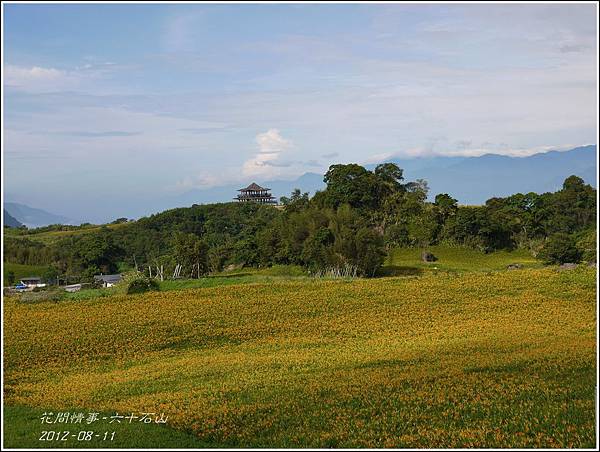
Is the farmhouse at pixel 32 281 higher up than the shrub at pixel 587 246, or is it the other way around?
the shrub at pixel 587 246

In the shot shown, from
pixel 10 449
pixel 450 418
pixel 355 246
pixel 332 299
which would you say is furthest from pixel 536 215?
pixel 10 449

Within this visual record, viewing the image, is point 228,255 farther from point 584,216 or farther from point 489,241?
point 584,216

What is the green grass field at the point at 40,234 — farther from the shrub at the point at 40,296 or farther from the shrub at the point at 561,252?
the shrub at the point at 561,252

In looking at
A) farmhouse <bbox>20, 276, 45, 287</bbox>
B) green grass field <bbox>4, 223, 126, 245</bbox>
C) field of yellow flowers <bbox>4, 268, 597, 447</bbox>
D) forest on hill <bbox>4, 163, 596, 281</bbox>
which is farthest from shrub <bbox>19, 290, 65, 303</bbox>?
green grass field <bbox>4, 223, 126, 245</bbox>

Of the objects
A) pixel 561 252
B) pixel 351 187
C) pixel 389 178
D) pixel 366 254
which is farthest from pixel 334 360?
pixel 389 178

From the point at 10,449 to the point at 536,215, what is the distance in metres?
52.3

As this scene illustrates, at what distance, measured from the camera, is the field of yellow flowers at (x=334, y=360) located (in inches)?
365

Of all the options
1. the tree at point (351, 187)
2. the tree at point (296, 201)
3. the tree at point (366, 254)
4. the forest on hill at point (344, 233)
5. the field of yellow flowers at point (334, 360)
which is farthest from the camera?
the tree at point (351, 187)

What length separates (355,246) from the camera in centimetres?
3972

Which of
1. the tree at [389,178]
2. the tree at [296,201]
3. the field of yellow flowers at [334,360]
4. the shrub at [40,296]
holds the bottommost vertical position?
the field of yellow flowers at [334,360]

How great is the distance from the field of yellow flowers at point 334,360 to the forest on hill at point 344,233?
461 inches

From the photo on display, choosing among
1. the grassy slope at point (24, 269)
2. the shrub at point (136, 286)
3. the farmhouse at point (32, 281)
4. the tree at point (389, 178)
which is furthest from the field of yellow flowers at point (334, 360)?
the tree at point (389, 178)

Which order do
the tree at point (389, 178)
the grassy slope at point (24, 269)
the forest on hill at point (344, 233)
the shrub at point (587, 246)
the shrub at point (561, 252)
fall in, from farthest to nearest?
1. the tree at point (389, 178)
2. the grassy slope at point (24, 269)
3. the forest on hill at point (344, 233)
4. the shrub at point (561, 252)
5. the shrub at point (587, 246)

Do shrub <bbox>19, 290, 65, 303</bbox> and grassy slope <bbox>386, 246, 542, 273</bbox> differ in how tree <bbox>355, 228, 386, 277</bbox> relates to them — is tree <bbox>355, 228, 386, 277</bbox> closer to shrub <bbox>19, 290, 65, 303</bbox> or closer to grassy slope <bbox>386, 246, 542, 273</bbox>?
grassy slope <bbox>386, 246, 542, 273</bbox>
